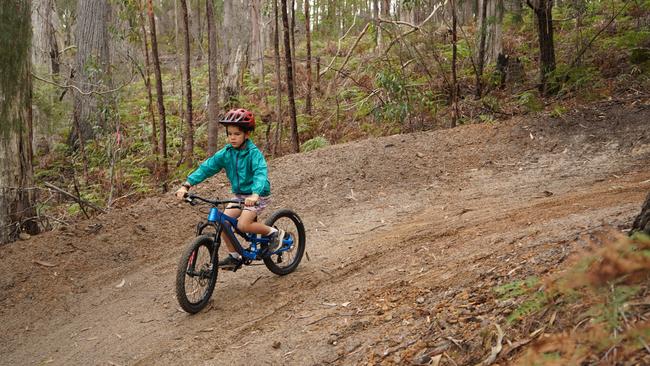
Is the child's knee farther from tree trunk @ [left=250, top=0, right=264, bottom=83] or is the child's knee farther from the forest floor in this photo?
tree trunk @ [left=250, top=0, right=264, bottom=83]

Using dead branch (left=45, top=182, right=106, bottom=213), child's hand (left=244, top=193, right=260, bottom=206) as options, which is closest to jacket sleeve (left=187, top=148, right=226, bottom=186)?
child's hand (left=244, top=193, right=260, bottom=206)

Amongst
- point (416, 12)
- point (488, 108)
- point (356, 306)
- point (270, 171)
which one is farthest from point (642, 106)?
point (416, 12)

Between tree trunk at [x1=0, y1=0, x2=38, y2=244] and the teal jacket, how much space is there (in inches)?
134

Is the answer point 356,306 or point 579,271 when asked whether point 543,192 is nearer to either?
point 356,306

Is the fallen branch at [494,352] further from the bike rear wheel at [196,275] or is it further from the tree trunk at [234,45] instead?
the tree trunk at [234,45]

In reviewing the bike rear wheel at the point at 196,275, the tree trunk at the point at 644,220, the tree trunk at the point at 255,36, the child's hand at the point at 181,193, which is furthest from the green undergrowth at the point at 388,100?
the tree trunk at the point at 644,220

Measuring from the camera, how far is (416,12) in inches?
1029

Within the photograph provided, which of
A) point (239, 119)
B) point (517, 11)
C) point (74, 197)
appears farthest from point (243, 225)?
point (517, 11)

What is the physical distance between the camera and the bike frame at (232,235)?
609cm

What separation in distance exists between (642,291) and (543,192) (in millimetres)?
5579

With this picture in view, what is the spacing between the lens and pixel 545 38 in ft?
41.7

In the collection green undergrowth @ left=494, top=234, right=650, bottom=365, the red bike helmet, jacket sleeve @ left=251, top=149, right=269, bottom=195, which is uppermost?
the red bike helmet

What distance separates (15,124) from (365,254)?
515cm

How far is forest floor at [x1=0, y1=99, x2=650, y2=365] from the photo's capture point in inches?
190
